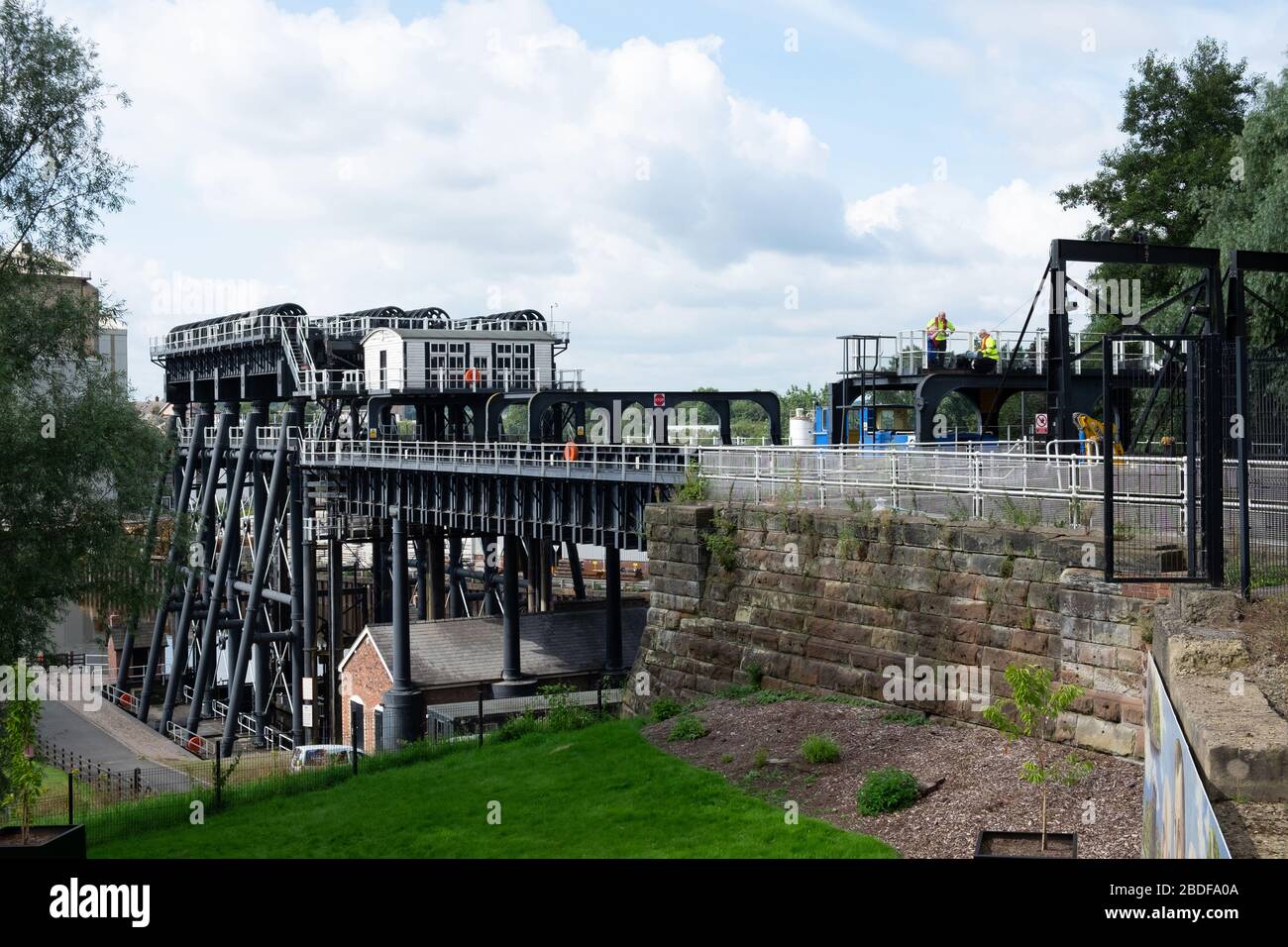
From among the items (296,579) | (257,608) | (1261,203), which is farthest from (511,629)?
(1261,203)

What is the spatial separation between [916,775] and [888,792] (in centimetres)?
83

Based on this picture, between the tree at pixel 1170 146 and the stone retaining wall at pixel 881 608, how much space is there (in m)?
30.8

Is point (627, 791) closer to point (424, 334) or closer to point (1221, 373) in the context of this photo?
point (1221, 373)

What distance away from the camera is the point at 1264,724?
848cm

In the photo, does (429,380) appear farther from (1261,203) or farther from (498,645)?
(1261,203)

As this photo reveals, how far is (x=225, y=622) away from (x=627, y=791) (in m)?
37.9

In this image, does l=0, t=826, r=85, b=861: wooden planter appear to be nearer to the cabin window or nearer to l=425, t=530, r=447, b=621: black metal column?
the cabin window

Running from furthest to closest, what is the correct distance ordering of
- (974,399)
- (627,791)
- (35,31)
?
1. (974,399)
2. (35,31)
3. (627,791)

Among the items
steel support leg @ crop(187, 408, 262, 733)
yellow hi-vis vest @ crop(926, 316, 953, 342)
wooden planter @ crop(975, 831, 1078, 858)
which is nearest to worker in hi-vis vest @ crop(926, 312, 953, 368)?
yellow hi-vis vest @ crop(926, 316, 953, 342)

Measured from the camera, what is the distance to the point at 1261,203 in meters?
35.2

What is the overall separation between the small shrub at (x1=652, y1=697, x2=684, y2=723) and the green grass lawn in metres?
0.46

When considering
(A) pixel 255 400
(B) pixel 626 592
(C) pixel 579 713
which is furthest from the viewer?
(B) pixel 626 592

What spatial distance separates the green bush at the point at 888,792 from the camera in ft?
50.8

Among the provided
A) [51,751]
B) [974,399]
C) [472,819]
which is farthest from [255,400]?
[472,819]
